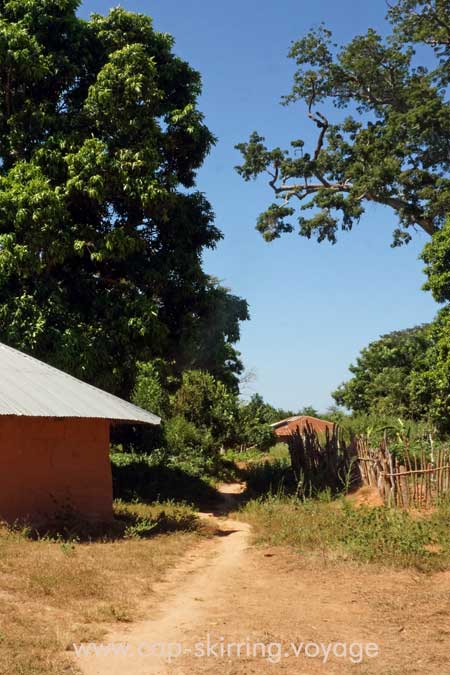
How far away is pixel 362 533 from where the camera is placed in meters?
10.6

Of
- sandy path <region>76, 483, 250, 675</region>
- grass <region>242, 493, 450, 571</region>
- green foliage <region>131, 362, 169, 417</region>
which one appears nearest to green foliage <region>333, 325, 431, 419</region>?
green foliage <region>131, 362, 169, 417</region>

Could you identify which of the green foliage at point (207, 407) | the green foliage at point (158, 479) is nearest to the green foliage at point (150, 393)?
the green foliage at point (207, 407)

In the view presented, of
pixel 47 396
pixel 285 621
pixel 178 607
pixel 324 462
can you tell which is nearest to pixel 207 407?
pixel 324 462

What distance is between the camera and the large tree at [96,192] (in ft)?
49.7

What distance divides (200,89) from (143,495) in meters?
10.7

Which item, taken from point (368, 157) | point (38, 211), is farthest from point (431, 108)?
point (38, 211)

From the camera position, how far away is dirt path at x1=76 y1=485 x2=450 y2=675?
5.71 meters

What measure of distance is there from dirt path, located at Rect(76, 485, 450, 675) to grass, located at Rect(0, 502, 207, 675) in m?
0.30

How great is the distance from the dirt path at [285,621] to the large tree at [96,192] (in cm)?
703

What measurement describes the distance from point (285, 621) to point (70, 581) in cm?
270

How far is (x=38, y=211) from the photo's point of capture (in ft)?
47.4

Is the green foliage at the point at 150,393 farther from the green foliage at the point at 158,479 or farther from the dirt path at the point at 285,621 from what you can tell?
the dirt path at the point at 285,621

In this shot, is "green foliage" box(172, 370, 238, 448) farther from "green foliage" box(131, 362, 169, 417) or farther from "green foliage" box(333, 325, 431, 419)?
"green foliage" box(333, 325, 431, 419)

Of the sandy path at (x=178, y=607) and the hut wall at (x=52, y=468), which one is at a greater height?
the hut wall at (x=52, y=468)
